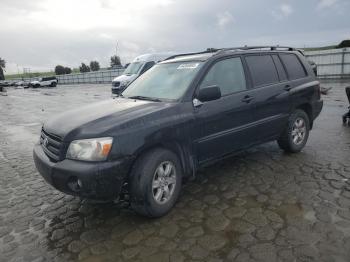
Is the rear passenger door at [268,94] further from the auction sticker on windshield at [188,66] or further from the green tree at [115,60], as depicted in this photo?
the green tree at [115,60]

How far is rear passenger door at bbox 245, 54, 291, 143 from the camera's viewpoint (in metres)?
5.14

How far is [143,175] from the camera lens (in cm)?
362

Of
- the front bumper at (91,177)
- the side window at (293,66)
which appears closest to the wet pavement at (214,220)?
the front bumper at (91,177)

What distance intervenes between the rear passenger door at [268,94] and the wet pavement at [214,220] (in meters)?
0.61

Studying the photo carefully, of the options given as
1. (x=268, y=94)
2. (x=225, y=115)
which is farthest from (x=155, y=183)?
(x=268, y=94)

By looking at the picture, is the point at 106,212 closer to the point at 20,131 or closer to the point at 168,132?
the point at 168,132

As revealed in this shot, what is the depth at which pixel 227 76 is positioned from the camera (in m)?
4.82

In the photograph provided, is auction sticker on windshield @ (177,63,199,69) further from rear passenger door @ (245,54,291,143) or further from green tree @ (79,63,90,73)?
green tree @ (79,63,90,73)

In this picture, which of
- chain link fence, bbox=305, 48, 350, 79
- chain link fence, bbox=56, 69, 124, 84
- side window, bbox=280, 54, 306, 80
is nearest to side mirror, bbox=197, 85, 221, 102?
side window, bbox=280, 54, 306, 80

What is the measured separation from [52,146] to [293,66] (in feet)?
13.9

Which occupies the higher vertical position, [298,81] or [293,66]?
[293,66]

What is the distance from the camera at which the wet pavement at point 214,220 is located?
321 cm

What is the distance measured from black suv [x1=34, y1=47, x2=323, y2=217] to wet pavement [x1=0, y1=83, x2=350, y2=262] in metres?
0.38

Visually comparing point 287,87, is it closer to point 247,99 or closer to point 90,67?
point 247,99
